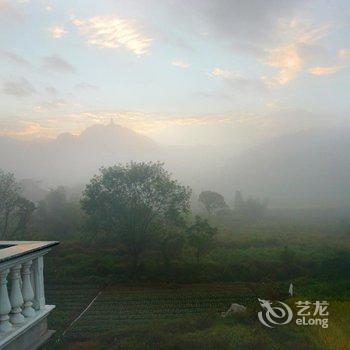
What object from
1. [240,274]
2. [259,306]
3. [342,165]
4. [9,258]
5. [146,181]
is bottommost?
[240,274]

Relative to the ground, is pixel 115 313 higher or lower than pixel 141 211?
lower

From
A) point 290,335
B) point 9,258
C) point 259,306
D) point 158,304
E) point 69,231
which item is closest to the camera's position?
point 9,258

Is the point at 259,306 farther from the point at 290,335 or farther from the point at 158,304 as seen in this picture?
the point at 158,304

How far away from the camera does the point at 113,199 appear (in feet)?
82.1

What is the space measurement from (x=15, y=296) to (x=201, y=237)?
2162 cm

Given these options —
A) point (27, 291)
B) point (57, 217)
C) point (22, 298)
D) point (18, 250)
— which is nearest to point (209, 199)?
point (57, 217)

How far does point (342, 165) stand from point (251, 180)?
25.2 metres

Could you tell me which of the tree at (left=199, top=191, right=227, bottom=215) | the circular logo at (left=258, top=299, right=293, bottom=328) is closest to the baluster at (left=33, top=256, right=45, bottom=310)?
the circular logo at (left=258, top=299, right=293, bottom=328)

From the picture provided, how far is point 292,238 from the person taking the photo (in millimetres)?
33750

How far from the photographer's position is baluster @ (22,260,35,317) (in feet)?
11.9

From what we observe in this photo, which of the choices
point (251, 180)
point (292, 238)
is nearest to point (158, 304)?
point (292, 238)

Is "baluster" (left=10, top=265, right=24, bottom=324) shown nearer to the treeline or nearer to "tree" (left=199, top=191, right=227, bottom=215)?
the treeline

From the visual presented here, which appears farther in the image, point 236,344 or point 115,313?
point 115,313

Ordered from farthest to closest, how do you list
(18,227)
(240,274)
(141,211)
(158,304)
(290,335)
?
(18,227) → (141,211) → (240,274) → (158,304) → (290,335)
